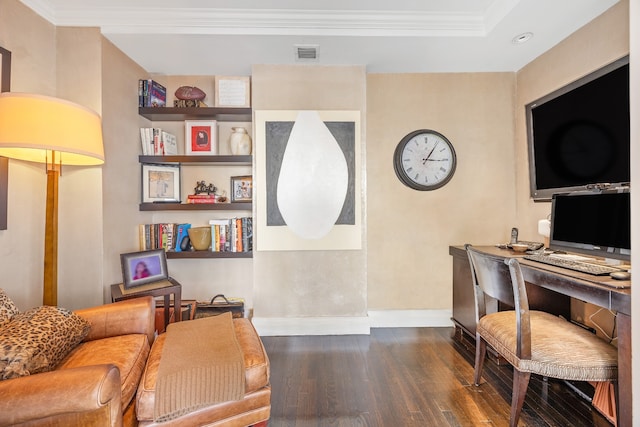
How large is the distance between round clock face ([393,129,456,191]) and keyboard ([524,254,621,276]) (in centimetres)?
115

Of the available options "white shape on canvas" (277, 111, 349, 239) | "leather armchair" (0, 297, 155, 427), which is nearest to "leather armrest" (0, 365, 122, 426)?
"leather armchair" (0, 297, 155, 427)

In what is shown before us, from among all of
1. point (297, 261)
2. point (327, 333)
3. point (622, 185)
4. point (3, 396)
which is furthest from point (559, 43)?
point (3, 396)

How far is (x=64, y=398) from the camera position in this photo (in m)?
0.99

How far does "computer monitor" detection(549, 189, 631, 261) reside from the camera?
1666 mm

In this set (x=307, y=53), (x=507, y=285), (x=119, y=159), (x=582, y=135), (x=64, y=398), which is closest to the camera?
(x=64, y=398)

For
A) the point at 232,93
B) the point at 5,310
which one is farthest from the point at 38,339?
the point at 232,93

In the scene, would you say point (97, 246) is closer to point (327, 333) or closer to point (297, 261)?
point (297, 261)

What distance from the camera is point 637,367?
1295mm

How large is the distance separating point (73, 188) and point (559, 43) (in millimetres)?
3860

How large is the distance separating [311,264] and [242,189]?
0.96m

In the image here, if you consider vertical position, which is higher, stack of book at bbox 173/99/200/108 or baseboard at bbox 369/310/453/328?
stack of book at bbox 173/99/200/108

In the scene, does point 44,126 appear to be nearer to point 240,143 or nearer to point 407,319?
point 240,143

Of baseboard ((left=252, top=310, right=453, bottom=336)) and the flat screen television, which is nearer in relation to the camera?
the flat screen television

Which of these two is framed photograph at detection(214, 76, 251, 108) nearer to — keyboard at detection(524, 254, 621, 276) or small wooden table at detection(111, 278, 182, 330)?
small wooden table at detection(111, 278, 182, 330)
